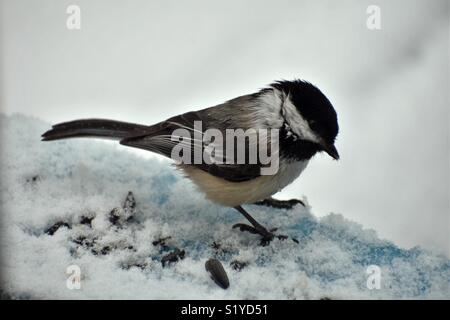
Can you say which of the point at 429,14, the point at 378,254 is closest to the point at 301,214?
the point at 378,254

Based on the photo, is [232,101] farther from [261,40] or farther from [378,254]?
[378,254]

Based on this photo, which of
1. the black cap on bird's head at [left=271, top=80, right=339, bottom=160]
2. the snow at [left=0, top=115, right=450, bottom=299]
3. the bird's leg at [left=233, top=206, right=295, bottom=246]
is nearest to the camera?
the snow at [left=0, top=115, right=450, bottom=299]

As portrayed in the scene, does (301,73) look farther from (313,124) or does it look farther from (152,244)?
(152,244)

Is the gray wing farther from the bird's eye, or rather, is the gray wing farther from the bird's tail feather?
the bird's eye

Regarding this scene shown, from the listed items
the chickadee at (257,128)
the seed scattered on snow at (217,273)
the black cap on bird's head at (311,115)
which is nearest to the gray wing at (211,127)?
the chickadee at (257,128)

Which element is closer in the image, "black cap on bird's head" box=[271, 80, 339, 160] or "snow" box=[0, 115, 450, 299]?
"snow" box=[0, 115, 450, 299]

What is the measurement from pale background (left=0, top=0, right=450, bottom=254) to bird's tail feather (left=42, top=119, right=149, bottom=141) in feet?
0.44

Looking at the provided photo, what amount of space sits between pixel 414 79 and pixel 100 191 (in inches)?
39.8

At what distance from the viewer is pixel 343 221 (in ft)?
5.01

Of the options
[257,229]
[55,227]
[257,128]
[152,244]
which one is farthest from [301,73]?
[55,227]

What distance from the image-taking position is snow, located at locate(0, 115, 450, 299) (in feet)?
4.09

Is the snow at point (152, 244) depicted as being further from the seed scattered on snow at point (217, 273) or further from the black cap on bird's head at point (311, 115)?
the black cap on bird's head at point (311, 115)

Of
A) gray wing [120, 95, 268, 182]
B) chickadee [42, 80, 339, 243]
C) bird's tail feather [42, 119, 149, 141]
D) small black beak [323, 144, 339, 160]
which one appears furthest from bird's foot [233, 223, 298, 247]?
bird's tail feather [42, 119, 149, 141]

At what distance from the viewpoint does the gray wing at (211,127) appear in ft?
4.74
